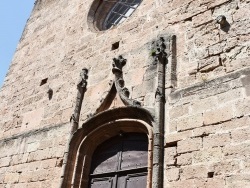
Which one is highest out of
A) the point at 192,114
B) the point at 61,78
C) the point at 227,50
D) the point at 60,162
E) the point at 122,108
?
the point at 61,78

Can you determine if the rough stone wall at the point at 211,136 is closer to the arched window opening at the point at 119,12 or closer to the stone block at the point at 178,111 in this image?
the stone block at the point at 178,111

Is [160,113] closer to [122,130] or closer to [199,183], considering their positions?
[122,130]

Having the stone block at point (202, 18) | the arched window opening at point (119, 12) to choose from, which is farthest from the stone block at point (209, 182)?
the arched window opening at point (119, 12)

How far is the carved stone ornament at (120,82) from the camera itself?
4277mm

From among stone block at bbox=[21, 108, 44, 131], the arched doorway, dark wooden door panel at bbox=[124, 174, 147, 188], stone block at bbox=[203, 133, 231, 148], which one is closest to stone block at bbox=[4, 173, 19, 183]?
stone block at bbox=[21, 108, 44, 131]

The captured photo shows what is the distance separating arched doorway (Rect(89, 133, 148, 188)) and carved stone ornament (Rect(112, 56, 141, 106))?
17.4 inches

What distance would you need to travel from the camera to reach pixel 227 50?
3.83 m

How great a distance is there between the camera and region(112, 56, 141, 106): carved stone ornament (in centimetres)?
428

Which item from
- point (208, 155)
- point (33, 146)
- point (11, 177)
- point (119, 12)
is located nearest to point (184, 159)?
point (208, 155)

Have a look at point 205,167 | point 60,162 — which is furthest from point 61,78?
point 205,167

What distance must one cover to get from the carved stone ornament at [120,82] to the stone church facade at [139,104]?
0.05 ft

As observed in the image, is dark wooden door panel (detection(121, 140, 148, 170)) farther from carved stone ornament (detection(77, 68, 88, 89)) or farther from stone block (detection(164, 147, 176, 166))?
carved stone ornament (detection(77, 68, 88, 89))

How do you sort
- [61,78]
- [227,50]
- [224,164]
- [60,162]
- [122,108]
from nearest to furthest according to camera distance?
[224,164] < [227,50] < [122,108] < [60,162] < [61,78]

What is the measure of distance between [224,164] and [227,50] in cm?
142
